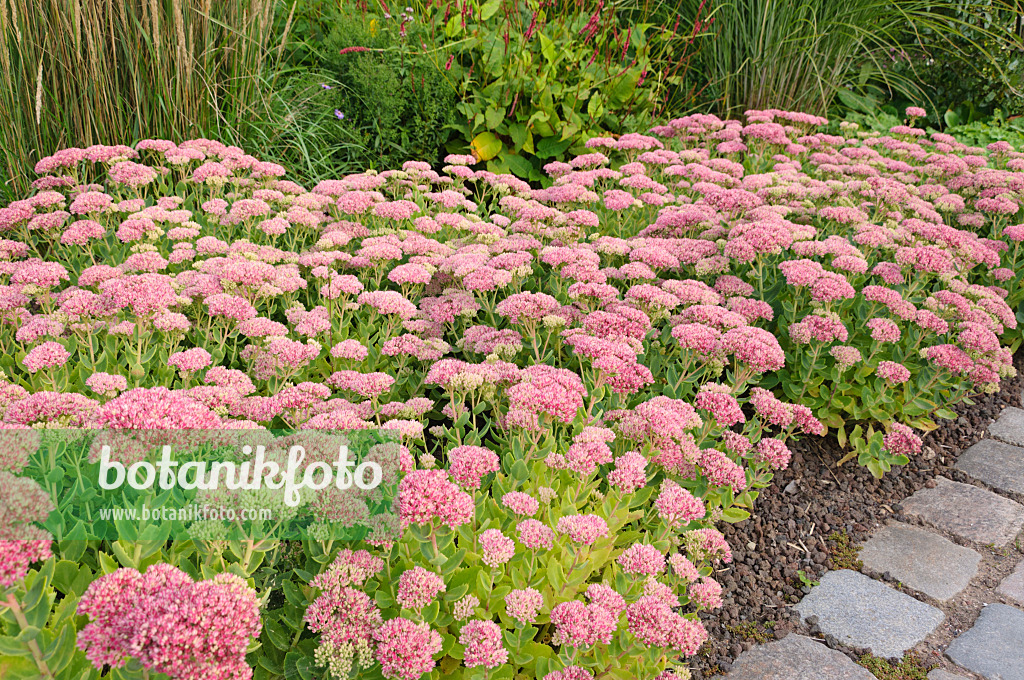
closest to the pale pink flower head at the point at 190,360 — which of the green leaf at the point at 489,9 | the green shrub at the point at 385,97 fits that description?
the green shrub at the point at 385,97

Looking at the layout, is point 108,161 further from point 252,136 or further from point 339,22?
point 339,22

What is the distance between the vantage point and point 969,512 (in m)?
3.14

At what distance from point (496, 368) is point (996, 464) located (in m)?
2.75

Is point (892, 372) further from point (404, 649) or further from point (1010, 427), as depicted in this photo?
point (404, 649)

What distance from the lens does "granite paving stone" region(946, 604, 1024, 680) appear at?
232 cm

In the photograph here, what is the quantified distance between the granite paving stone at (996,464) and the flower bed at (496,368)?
320mm

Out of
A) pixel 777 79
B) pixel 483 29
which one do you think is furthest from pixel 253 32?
pixel 777 79

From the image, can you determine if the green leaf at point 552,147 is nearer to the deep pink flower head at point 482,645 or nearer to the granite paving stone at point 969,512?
the granite paving stone at point 969,512

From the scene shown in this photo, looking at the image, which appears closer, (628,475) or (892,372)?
(628,475)

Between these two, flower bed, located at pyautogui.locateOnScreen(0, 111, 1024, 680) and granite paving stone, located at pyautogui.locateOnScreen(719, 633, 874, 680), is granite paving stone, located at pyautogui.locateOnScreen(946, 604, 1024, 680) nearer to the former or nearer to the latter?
granite paving stone, located at pyautogui.locateOnScreen(719, 633, 874, 680)

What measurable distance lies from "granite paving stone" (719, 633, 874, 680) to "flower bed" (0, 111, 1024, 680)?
0.97ft

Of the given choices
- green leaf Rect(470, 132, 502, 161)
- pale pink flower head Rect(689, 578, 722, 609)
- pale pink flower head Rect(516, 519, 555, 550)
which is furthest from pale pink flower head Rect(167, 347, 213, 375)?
green leaf Rect(470, 132, 502, 161)

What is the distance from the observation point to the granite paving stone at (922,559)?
2725mm

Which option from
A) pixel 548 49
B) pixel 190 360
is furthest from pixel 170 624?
pixel 548 49
